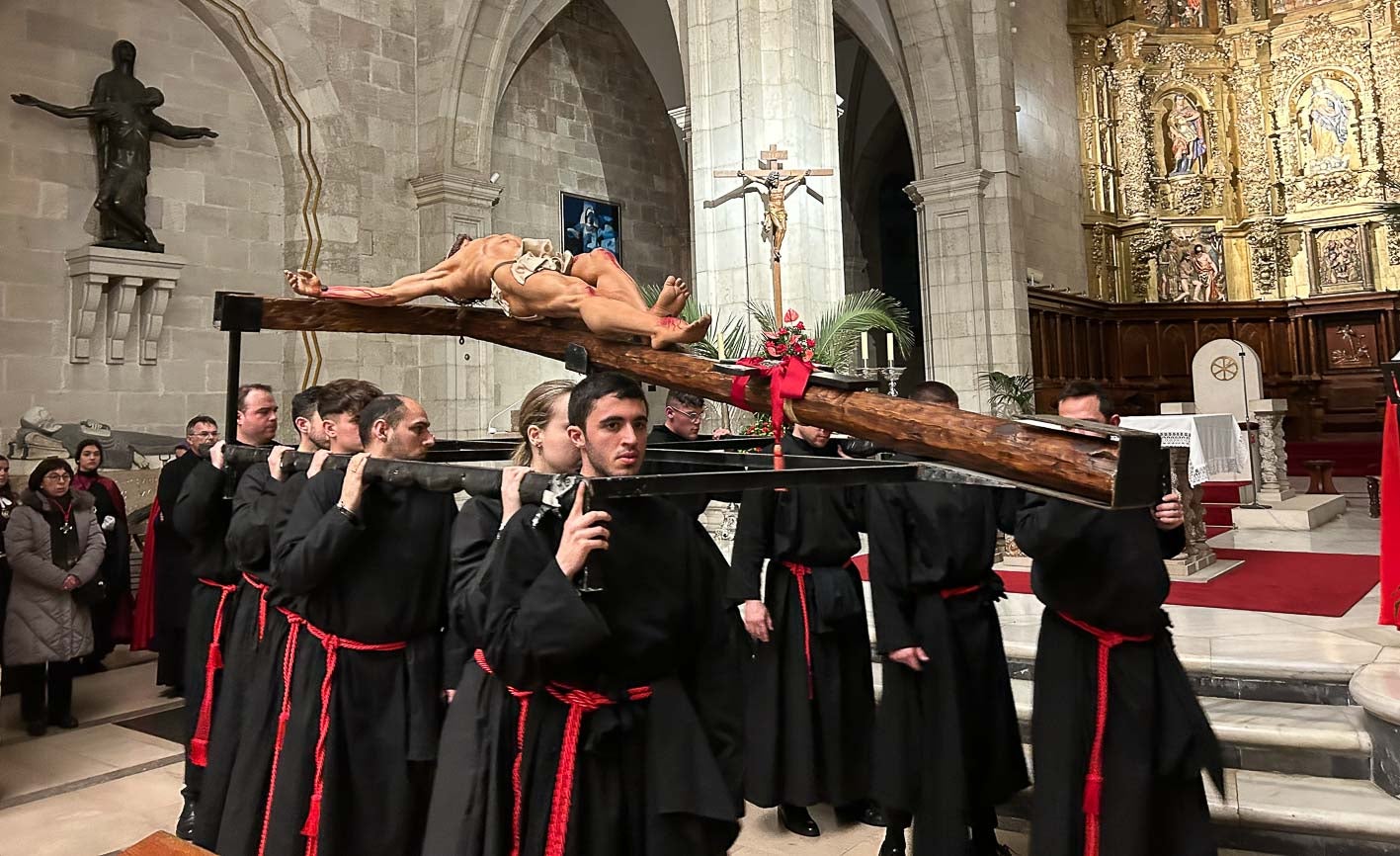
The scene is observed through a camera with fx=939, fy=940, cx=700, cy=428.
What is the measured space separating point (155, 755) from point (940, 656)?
4.11 metres

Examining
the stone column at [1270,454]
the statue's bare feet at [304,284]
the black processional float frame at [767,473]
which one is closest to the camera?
the black processional float frame at [767,473]

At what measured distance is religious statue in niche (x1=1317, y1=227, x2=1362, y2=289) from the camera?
1541 centimetres

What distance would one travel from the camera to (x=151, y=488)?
8094 millimetres

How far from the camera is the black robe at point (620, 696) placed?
1.89m

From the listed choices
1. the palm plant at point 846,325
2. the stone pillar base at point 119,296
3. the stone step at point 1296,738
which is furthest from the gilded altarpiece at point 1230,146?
the stone pillar base at point 119,296

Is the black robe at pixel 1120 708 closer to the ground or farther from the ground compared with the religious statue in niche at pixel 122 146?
closer to the ground

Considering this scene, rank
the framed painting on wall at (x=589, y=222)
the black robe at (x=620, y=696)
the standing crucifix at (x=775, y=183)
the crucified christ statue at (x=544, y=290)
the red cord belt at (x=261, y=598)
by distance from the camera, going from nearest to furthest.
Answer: the black robe at (x=620, y=696) → the crucified christ statue at (x=544, y=290) → the red cord belt at (x=261, y=598) → the standing crucifix at (x=775, y=183) → the framed painting on wall at (x=589, y=222)

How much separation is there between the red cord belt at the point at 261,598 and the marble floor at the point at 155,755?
4.33 ft

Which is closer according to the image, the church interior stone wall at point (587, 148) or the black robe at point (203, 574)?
the black robe at point (203, 574)

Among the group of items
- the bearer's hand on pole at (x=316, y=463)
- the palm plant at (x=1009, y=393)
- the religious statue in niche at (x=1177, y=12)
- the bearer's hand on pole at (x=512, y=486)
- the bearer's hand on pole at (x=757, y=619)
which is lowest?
the bearer's hand on pole at (x=757, y=619)

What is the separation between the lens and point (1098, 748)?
8.42 ft

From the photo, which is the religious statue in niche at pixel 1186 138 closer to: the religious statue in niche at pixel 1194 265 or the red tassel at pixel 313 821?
the religious statue in niche at pixel 1194 265

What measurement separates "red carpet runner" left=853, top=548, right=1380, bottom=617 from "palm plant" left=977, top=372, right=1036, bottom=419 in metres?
3.35

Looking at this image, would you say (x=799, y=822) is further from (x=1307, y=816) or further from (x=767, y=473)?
(x=767, y=473)
